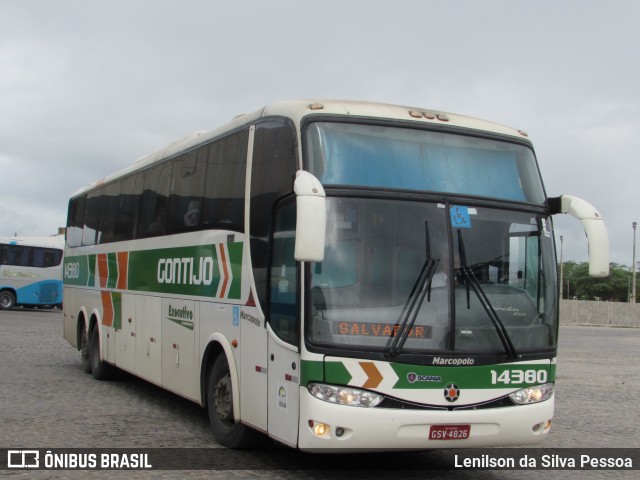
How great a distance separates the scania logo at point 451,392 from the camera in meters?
7.12

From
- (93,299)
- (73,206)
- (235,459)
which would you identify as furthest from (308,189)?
(73,206)

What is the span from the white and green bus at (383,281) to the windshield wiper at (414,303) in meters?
0.01

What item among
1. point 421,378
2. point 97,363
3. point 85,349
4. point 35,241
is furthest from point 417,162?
point 35,241

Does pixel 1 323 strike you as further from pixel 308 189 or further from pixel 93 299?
pixel 308 189

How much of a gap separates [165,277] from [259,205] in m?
3.34

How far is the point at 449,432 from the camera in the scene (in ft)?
23.3

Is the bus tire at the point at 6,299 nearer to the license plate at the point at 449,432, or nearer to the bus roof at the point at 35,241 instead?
the bus roof at the point at 35,241

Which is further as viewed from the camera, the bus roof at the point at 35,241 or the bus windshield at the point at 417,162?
the bus roof at the point at 35,241

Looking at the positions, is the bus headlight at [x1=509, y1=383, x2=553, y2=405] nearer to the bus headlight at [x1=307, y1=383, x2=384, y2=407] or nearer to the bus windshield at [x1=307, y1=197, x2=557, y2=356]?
the bus windshield at [x1=307, y1=197, x2=557, y2=356]

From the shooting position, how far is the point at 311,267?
7090 mm

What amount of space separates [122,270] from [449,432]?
7.56 m

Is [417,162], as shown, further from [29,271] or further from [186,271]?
[29,271]

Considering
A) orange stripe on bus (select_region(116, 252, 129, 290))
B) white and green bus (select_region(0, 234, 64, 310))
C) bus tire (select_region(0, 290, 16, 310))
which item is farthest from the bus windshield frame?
bus tire (select_region(0, 290, 16, 310))

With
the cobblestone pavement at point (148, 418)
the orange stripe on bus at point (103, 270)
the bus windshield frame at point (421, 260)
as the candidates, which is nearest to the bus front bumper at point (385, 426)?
the bus windshield frame at point (421, 260)
